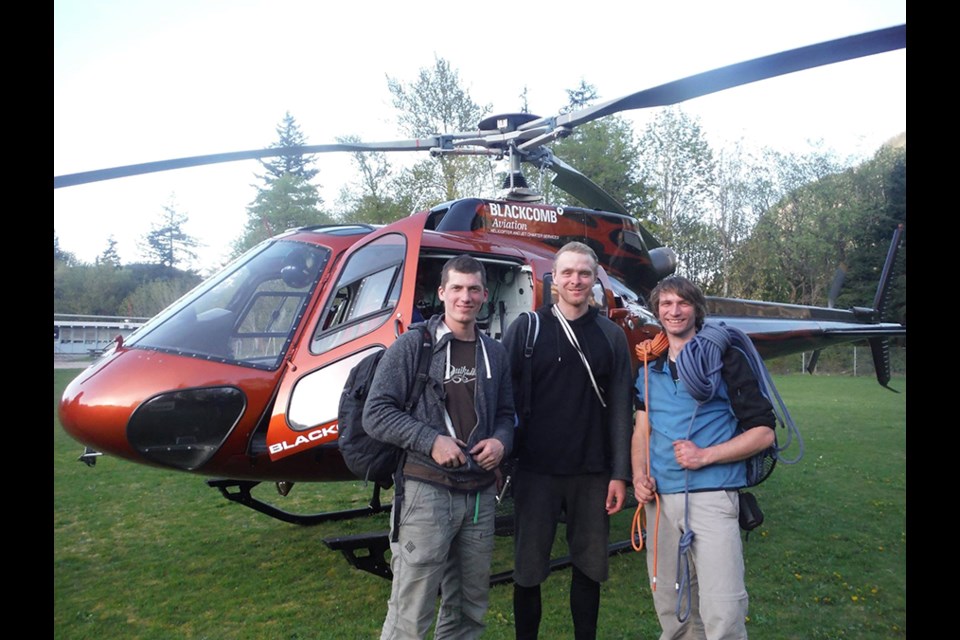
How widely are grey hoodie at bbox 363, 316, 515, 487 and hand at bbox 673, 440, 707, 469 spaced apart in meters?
0.65

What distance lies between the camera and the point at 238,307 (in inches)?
161

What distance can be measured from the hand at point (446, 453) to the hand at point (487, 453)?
7cm

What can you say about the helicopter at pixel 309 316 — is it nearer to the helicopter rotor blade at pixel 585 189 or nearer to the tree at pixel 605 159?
the helicopter rotor blade at pixel 585 189

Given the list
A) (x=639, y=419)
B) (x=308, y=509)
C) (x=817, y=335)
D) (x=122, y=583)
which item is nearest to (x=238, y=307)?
(x=122, y=583)

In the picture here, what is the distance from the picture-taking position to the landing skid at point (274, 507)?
16.0 ft

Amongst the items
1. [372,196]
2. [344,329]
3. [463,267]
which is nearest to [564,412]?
[463,267]

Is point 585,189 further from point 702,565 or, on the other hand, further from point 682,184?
point 682,184

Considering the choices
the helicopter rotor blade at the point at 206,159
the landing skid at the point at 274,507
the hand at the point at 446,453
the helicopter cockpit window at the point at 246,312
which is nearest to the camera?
the hand at the point at 446,453

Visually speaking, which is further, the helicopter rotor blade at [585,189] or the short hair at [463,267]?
the helicopter rotor blade at [585,189]

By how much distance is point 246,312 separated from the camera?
13.5 ft

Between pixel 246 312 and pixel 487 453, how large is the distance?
90.6 inches

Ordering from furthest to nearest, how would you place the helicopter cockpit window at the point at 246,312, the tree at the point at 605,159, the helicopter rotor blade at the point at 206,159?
1. the tree at the point at 605,159
2. the helicopter cockpit window at the point at 246,312
3. the helicopter rotor blade at the point at 206,159

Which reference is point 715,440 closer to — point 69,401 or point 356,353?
point 356,353

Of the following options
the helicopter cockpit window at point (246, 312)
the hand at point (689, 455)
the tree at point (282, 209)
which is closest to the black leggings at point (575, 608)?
the hand at point (689, 455)
